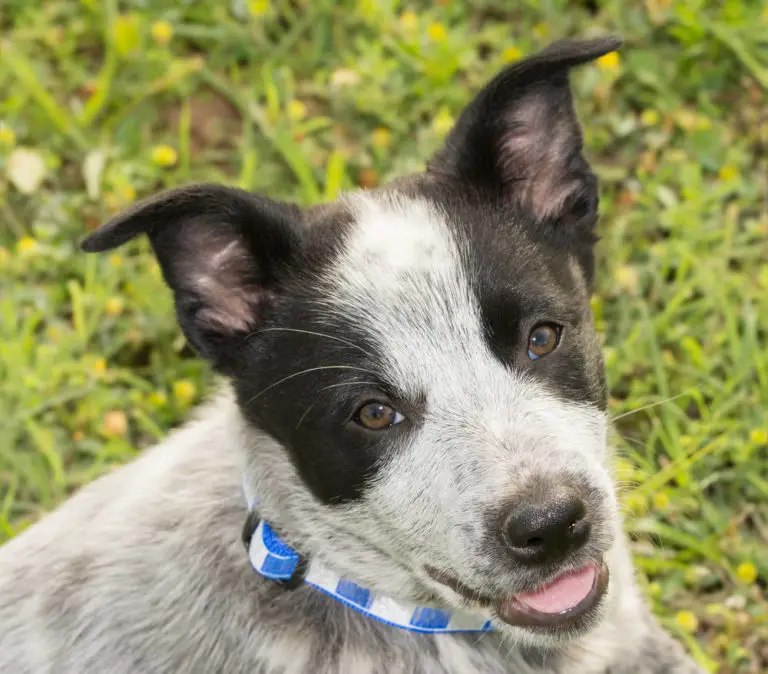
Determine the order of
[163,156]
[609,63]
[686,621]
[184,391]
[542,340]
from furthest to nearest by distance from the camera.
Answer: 1. [609,63]
2. [163,156]
3. [184,391]
4. [686,621]
5. [542,340]

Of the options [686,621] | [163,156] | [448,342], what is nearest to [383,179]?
[163,156]

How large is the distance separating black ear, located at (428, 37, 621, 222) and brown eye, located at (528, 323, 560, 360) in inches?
15.8

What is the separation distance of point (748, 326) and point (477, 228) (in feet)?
7.29

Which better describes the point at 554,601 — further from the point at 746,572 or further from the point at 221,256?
the point at 746,572

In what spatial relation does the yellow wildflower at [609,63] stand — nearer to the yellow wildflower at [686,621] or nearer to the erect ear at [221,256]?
the yellow wildflower at [686,621]

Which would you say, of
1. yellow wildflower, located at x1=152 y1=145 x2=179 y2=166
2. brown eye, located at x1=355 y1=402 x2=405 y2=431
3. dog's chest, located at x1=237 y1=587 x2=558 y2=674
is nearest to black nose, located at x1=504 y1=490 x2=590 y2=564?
brown eye, located at x1=355 y1=402 x2=405 y2=431

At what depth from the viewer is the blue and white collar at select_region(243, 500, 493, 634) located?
10.3ft

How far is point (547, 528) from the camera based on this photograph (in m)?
2.67

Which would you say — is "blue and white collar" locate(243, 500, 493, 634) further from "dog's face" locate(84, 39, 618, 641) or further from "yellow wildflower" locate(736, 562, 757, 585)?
"yellow wildflower" locate(736, 562, 757, 585)

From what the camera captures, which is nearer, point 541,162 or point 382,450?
point 382,450

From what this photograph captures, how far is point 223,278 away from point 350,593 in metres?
1.01

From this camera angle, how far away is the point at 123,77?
5.97m

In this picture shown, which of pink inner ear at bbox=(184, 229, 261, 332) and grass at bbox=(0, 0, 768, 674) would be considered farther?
grass at bbox=(0, 0, 768, 674)

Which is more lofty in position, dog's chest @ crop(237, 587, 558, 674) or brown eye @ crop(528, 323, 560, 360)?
brown eye @ crop(528, 323, 560, 360)
